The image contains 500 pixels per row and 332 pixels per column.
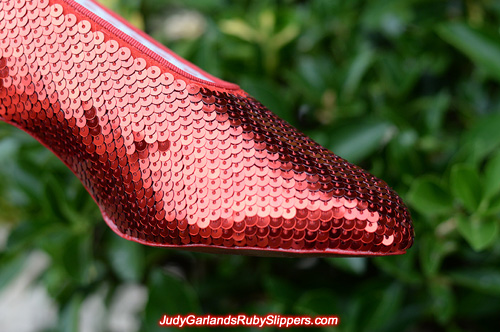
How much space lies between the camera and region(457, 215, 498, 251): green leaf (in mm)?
494

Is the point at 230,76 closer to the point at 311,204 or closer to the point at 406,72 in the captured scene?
the point at 406,72

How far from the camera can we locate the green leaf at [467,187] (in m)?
0.51

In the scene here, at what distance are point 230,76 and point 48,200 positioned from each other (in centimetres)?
35

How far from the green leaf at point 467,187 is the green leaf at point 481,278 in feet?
0.43

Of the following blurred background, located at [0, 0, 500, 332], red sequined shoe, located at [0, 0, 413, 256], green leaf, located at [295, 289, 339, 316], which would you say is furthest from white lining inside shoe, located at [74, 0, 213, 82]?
green leaf, located at [295, 289, 339, 316]

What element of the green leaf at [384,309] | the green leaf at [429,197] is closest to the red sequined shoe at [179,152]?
the green leaf at [429,197]

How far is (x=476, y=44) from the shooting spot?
0.62 m

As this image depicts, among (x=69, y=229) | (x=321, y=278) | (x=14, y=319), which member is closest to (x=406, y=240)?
(x=321, y=278)

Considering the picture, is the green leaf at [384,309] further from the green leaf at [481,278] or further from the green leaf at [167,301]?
the green leaf at [167,301]

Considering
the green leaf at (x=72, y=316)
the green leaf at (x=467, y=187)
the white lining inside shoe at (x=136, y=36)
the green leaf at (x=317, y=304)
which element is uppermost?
the white lining inside shoe at (x=136, y=36)

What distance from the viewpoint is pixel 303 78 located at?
2.30 ft

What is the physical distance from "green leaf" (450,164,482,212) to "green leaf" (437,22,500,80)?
0.18m

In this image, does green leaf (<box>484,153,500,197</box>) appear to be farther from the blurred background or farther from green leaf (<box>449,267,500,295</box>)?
green leaf (<box>449,267,500,295</box>)

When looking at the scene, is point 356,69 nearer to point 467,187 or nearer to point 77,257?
point 467,187
